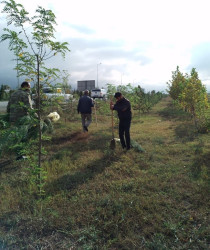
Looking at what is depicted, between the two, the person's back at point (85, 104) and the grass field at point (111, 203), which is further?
the person's back at point (85, 104)

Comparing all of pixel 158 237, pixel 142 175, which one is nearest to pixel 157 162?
pixel 142 175

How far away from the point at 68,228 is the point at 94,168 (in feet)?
6.68

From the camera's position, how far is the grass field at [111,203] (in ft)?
8.25

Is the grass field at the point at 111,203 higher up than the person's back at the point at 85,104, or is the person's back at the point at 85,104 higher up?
the person's back at the point at 85,104

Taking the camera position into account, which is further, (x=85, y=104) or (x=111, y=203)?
(x=85, y=104)

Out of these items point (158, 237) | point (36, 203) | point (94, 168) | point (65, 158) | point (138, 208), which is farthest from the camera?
point (65, 158)

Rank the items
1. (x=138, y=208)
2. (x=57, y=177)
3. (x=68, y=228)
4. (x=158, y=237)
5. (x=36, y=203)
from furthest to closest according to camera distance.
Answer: (x=57, y=177) < (x=36, y=203) < (x=138, y=208) < (x=68, y=228) < (x=158, y=237)

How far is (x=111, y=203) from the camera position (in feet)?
10.4

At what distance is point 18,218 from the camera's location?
2867mm

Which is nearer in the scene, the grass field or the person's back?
the grass field

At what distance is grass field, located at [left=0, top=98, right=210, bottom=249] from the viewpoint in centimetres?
251

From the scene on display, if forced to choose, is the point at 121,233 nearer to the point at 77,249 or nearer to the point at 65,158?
the point at 77,249

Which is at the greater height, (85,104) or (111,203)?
(85,104)

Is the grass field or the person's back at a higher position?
the person's back
